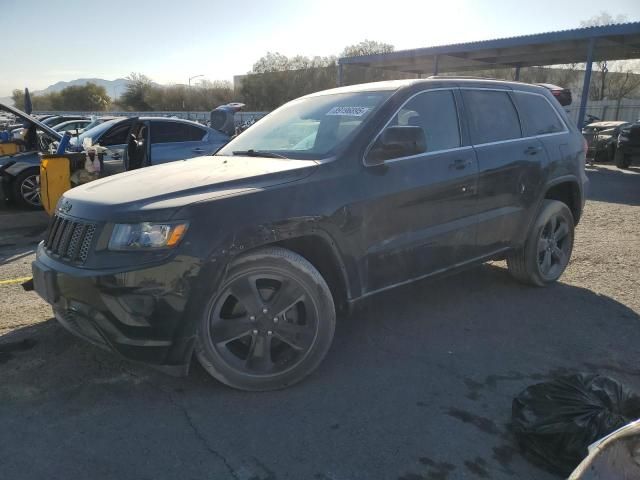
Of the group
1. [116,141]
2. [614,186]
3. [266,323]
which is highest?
[116,141]

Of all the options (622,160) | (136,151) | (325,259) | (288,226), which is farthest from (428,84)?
(622,160)

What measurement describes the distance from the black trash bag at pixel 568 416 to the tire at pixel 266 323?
1187 millimetres

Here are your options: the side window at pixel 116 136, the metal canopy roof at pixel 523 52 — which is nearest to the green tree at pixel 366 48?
the metal canopy roof at pixel 523 52

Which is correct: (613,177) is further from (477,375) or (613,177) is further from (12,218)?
(12,218)

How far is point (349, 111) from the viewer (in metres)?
3.69

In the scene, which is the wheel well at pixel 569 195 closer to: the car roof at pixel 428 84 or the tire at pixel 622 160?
the car roof at pixel 428 84

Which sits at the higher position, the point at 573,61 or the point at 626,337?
the point at 573,61

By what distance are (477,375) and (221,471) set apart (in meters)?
1.72

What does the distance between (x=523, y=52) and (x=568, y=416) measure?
73.8 ft

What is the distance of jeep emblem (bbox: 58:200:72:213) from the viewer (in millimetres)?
3062

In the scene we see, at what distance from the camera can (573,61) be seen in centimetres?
2366

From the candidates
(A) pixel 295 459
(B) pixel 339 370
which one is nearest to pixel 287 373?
(B) pixel 339 370

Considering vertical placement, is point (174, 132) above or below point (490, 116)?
below

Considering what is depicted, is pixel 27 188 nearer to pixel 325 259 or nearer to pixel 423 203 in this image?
pixel 325 259
